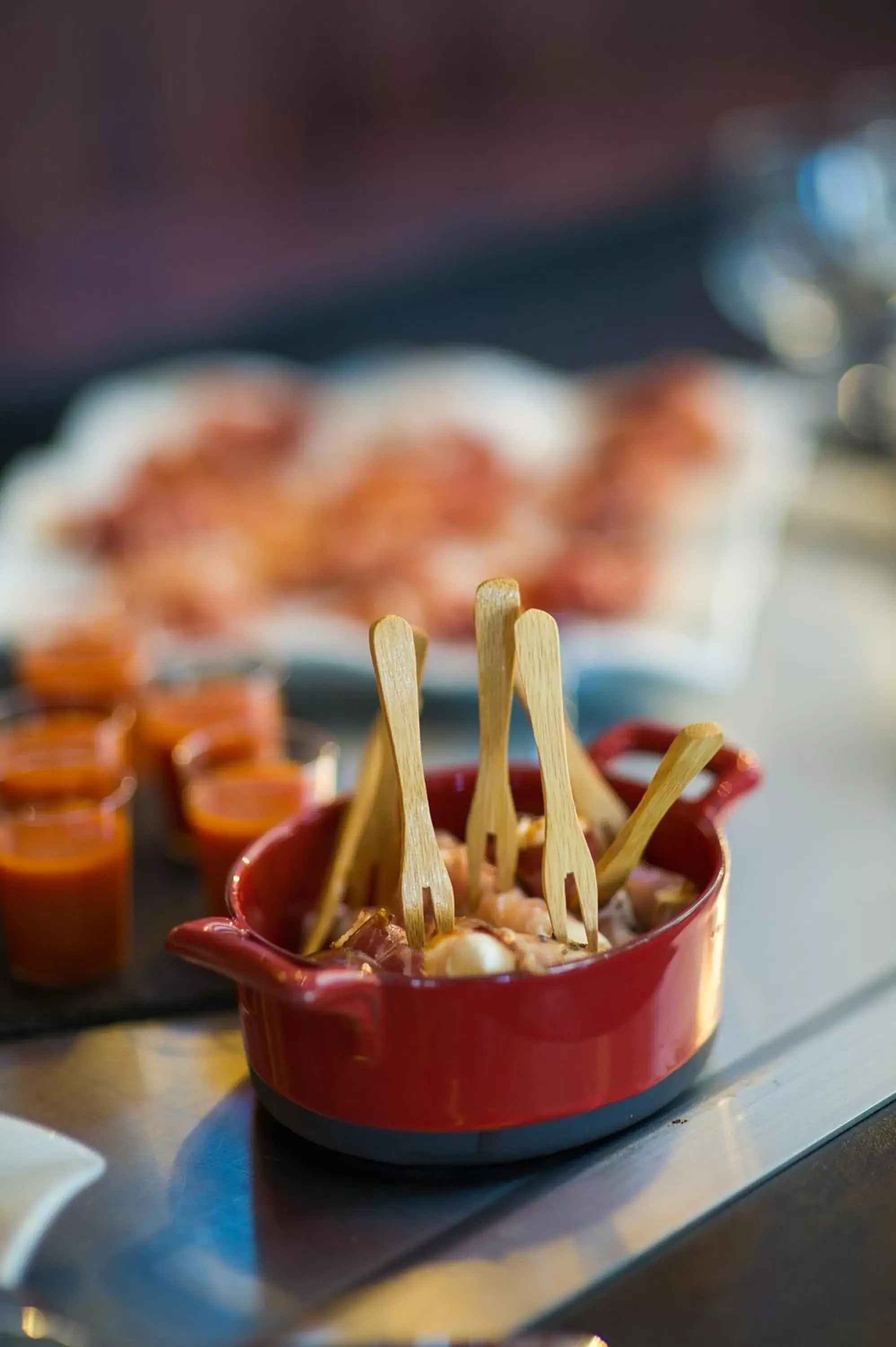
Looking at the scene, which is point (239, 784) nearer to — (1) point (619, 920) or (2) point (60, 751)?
(2) point (60, 751)

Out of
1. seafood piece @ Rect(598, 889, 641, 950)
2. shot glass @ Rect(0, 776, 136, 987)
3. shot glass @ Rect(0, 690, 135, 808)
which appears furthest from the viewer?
shot glass @ Rect(0, 690, 135, 808)

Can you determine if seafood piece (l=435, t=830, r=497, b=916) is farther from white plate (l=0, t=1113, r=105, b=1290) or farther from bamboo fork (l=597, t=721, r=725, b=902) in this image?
white plate (l=0, t=1113, r=105, b=1290)

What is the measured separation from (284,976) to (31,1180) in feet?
0.62

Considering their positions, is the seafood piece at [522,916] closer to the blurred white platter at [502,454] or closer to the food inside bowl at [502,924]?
the food inside bowl at [502,924]

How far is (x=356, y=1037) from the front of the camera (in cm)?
65

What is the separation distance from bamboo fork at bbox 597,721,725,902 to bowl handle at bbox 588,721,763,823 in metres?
0.07

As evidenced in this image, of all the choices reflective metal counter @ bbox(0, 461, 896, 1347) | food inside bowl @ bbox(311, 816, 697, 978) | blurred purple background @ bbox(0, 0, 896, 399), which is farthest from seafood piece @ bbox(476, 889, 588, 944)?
blurred purple background @ bbox(0, 0, 896, 399)

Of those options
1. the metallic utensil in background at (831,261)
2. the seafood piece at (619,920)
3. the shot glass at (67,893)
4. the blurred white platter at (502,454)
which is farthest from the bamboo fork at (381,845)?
the metallic utensil in background at (831,261)

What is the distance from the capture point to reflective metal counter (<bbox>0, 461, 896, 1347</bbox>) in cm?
63

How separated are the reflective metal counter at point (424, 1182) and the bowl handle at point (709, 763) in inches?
4.6

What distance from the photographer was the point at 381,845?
0.78 meters

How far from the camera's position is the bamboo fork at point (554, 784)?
2.20ft

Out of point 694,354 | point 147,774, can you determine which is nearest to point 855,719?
point 147,774

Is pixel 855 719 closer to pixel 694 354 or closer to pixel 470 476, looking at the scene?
pixel 470 476
